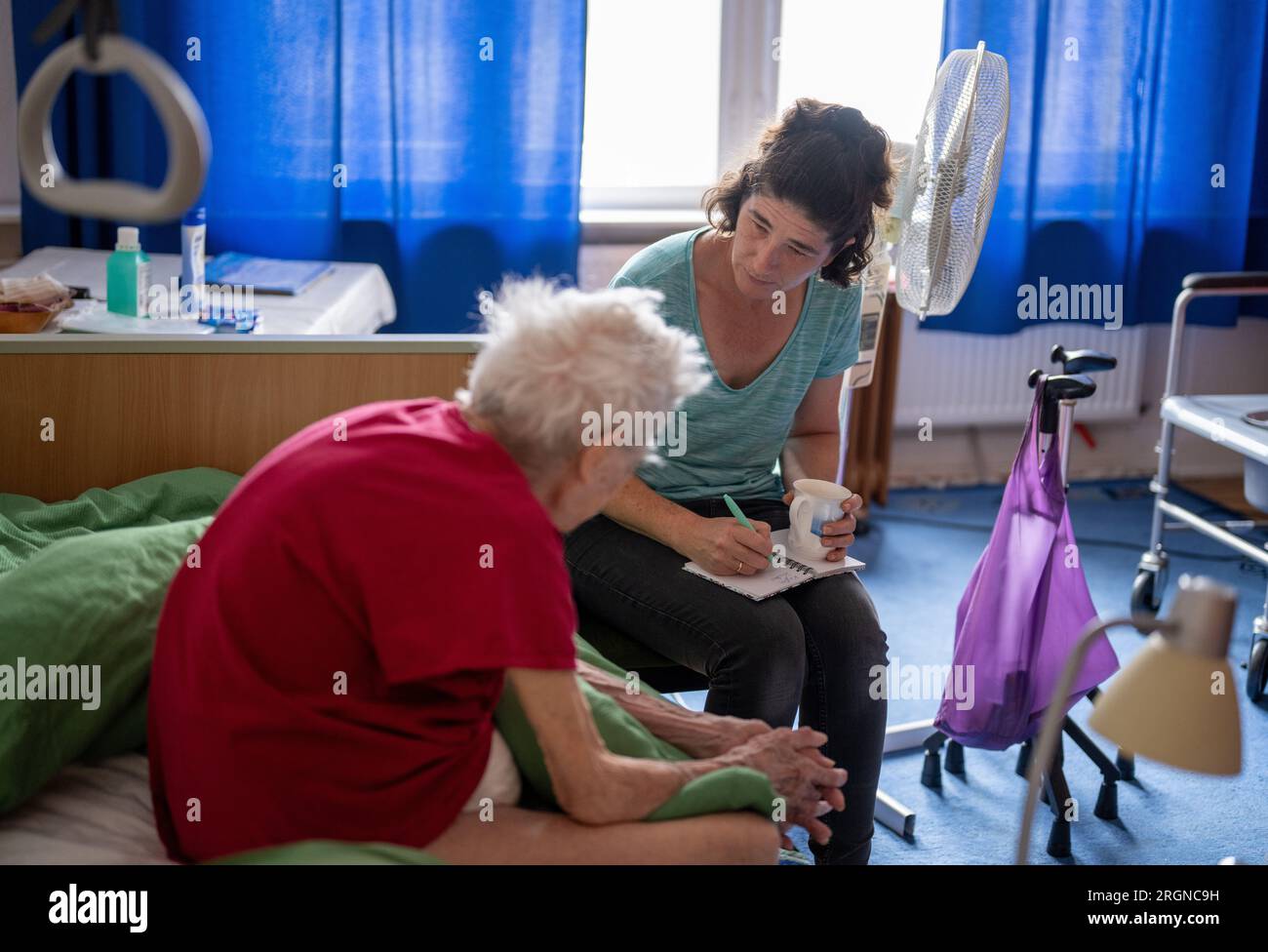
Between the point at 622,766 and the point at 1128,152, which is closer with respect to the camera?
the point at 622,766

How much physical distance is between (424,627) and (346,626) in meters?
0.09

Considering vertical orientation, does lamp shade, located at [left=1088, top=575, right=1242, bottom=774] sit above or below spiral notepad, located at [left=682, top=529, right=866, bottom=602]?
above

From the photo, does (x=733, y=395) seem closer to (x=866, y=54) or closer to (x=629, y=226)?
(x=629, y=226)

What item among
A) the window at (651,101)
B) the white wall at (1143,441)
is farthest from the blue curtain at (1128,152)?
the window at (651,101)

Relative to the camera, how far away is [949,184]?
7.13ft

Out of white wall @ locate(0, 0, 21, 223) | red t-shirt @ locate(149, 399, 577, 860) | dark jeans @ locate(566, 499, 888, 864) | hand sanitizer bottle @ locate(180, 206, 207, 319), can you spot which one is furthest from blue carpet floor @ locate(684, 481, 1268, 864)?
white wall @ locate(0, 0, 21, 223)

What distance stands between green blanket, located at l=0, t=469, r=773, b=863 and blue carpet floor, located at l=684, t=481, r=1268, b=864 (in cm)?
65

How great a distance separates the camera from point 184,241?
2.58 metres

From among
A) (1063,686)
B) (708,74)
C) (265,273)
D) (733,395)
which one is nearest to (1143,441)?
(708,74)

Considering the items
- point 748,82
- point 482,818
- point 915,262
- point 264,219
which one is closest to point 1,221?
point 264,219

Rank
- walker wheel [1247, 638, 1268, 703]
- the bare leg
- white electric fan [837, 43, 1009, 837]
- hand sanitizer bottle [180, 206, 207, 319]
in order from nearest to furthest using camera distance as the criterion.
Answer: the bare leg, white electric fan [837, 43, 1009, 837], hand sanitizer bottle [180, 206, 207, 319], walker wheel [1247, 638, 1268, 703]

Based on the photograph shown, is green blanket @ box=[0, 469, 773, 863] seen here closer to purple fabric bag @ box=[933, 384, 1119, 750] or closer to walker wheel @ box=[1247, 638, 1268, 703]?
purple fabric bag @ box=[933, 384, 1119, 750]

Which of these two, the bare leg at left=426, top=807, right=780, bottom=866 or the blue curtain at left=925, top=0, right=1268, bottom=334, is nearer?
the bare leg at left=426, top=807, right=780, bottom=866

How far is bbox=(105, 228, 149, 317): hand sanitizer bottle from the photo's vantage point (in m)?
2.36
